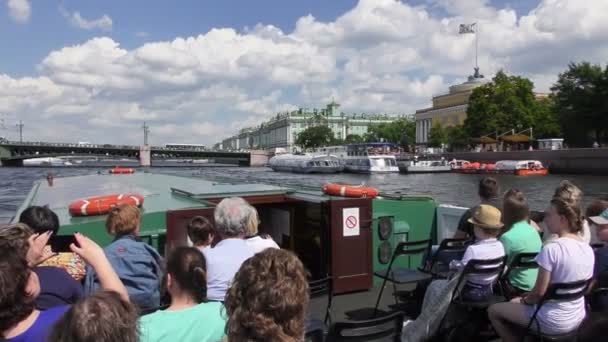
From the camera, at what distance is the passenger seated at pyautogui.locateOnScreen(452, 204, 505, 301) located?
3.82 metres

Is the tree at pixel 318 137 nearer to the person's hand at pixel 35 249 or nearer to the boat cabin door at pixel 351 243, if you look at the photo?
the boat cabin door at pixel 351 243

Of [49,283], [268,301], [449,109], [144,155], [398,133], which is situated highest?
[449,109]

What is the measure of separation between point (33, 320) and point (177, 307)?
0.56 metres

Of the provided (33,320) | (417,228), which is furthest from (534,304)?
(417,228)

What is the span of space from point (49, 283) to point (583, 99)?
55403 millimetres

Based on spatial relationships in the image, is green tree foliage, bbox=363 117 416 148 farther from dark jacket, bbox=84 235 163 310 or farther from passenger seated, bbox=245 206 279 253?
dark jacket, bbox=84 235 163 310

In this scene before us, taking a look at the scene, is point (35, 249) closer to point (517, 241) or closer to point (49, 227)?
point (49, 227)

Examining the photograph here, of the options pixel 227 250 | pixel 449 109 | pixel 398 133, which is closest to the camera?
pixel 227 250

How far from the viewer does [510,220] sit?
4168 millimetres

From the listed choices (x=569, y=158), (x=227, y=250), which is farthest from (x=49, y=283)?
(x=569, y=158)

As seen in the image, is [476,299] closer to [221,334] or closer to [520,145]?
[221,334]

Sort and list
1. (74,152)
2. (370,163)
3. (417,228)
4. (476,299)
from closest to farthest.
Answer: (476,299) < (417,228) < (370,163) < (74,152)

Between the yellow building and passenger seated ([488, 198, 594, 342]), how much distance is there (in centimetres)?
9794

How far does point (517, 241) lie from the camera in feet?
13.2
